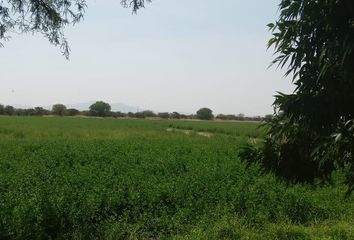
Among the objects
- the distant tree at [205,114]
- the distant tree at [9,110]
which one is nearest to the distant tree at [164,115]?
the distant tree at [205,114]

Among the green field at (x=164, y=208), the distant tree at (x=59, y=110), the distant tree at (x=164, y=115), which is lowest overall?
the green field at (x=164, y=208)

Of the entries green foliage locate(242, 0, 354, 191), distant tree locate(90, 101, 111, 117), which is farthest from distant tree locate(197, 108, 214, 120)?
green foliage locate(242, 0, 354, 191)

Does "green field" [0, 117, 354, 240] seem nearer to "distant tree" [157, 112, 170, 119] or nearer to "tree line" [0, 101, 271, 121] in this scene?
"tree line" [0, 101, 271, 121]

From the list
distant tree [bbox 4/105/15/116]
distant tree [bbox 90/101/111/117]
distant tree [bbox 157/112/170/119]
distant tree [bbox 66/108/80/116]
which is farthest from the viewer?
distant tree [bbox 157/112/170/119]

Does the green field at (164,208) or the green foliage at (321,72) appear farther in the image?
the green field at (164,208)

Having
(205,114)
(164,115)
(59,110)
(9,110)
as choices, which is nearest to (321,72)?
(9,110)

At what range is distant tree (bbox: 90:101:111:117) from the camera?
122625 millimetres

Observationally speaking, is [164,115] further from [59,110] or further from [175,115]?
[59,110]

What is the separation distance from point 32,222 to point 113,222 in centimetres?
157

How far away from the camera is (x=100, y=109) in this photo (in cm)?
12838

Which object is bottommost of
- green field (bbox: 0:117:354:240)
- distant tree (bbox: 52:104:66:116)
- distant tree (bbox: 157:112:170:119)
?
green field (bbox: 0:117:354:240)

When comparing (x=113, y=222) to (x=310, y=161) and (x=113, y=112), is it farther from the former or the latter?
(x=113, y=112)

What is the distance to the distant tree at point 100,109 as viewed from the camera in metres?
123

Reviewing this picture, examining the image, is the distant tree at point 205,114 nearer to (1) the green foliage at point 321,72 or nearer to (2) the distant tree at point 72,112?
(2) the distant tree at point 72,112
